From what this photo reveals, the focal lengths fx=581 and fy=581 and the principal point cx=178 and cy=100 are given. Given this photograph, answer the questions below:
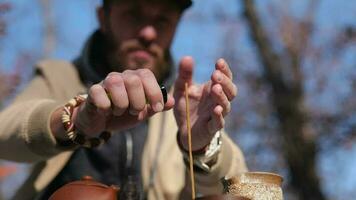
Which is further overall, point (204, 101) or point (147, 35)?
point (147, 35)

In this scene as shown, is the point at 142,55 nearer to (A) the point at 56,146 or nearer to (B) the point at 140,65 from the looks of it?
(B) the point at 140,65

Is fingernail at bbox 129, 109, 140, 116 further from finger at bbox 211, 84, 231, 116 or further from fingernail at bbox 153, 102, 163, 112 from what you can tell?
finger at bbox 211, 84, 231, 116

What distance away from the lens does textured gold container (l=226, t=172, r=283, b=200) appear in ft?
2.87

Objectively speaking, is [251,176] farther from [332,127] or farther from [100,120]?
[332,127]

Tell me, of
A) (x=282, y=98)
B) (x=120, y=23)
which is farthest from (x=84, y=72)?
(x=282, y=98)

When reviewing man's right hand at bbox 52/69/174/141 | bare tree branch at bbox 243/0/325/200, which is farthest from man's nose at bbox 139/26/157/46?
bare tree branch at bbox 243/0/325/200

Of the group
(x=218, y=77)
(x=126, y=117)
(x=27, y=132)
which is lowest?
(x=27, y=132)

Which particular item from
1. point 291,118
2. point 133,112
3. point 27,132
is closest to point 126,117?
point 133,112

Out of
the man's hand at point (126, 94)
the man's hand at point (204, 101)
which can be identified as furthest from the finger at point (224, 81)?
the man's hand at point (126, 94)

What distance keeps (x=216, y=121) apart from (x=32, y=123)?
39 cm

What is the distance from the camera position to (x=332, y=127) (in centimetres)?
677

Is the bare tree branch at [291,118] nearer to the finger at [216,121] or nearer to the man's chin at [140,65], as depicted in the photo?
the man's chin at [140,65]

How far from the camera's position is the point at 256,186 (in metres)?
0.88

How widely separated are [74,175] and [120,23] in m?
0.44
